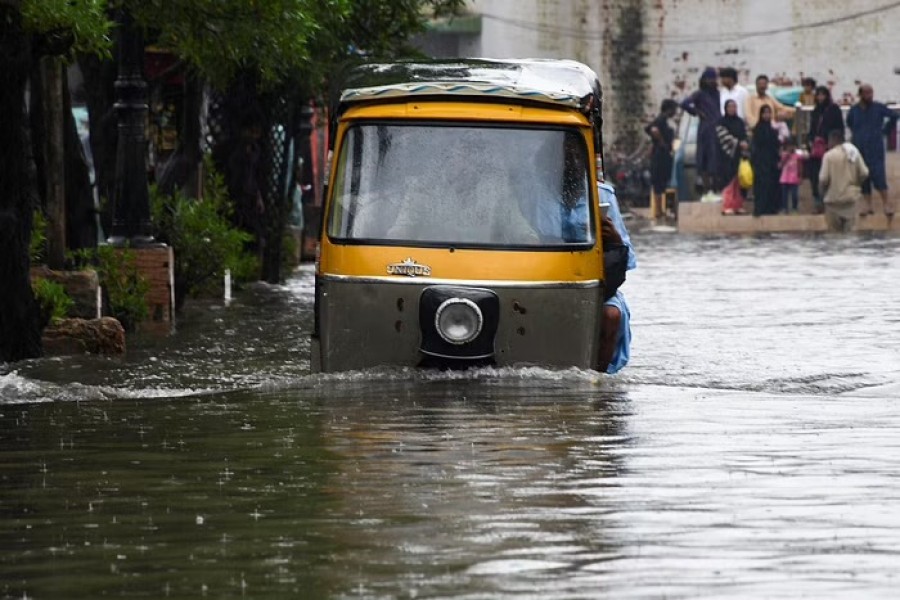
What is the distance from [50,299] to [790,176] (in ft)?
111

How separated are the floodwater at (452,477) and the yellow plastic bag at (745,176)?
31.4m

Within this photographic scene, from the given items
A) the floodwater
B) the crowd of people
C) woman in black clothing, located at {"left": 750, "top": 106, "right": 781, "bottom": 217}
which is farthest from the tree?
woman in black clothing, located at {"left": 750, "top": 106, "right": 781, "bottom": 217}

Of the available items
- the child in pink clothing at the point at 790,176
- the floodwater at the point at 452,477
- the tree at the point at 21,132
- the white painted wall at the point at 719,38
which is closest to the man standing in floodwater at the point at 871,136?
the child in pink clothing at the point at 790,176

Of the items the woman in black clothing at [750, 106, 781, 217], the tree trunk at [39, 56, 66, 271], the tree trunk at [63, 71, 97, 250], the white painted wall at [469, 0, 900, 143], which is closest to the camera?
the tree trunk at [39, 56, 66, 271]

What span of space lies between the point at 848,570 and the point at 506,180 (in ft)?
25.4

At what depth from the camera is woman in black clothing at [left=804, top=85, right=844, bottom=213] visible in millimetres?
52156

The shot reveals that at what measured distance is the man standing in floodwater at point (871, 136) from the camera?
5002cm

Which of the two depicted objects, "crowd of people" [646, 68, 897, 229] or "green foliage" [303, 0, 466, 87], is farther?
"crowd of people" [646, 68, 897, 229]

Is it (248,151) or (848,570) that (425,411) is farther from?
(248,151)

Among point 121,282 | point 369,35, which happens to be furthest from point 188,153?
point 121,282

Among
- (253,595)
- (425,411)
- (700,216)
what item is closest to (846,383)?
(425,411)

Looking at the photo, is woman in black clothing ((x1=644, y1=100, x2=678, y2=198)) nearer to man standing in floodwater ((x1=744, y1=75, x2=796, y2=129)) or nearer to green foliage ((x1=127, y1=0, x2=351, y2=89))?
man standing in floodwater ((x1=744, y1=75, x2=796, y2=129))

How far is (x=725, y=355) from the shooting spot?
19203 millimetres

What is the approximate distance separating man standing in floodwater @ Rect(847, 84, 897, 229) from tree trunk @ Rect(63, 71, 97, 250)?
28.8 m
